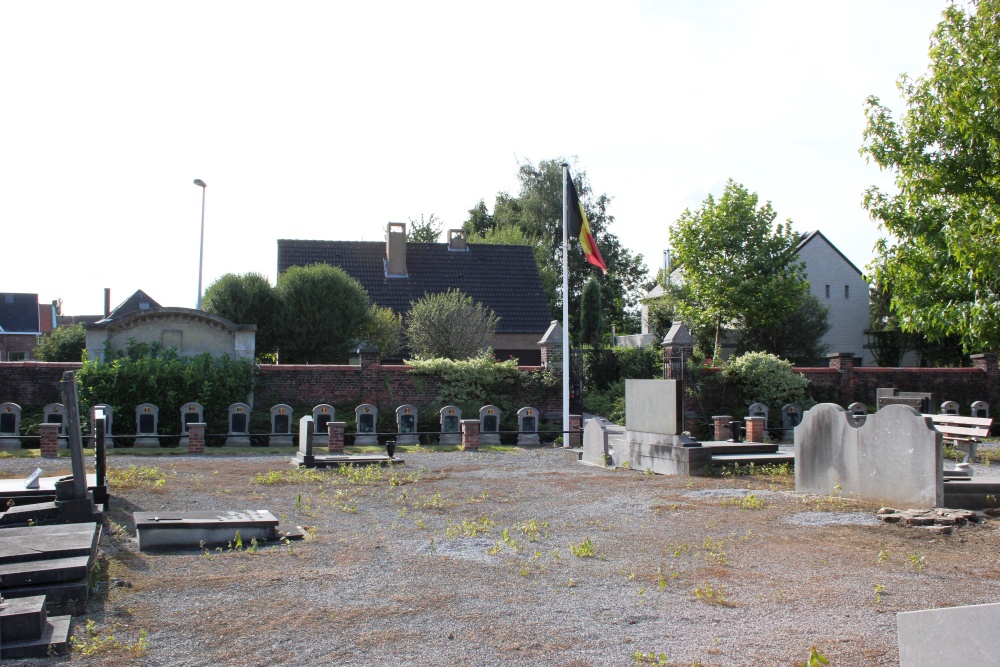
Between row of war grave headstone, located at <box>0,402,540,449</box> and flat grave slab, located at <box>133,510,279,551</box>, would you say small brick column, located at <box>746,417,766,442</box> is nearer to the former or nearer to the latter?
row of war grave headstone, located at <box>0,402,540,449</box>

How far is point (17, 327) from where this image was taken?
57781mm

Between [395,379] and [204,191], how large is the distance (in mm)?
10174

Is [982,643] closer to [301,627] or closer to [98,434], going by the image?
[301,627]

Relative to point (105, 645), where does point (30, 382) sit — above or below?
above

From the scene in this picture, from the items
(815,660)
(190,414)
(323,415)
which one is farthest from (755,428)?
(815,660)

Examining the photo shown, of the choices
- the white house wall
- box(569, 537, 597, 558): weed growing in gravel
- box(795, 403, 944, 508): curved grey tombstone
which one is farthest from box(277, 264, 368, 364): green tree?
the white house wall

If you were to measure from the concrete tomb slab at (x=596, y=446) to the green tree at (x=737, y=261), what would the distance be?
16.8m

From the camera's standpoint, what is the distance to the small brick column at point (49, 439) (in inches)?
712

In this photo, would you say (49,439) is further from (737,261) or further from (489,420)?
(737,261)

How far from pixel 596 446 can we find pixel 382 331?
15439mm

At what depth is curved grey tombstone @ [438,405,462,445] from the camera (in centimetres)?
2156

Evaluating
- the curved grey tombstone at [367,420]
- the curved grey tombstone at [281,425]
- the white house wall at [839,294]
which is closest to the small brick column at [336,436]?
the curved grey tombstone at [367,420]

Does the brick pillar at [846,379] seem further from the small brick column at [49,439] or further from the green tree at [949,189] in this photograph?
the small brick column at [49,439]

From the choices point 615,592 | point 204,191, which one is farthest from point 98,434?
point 204,191
